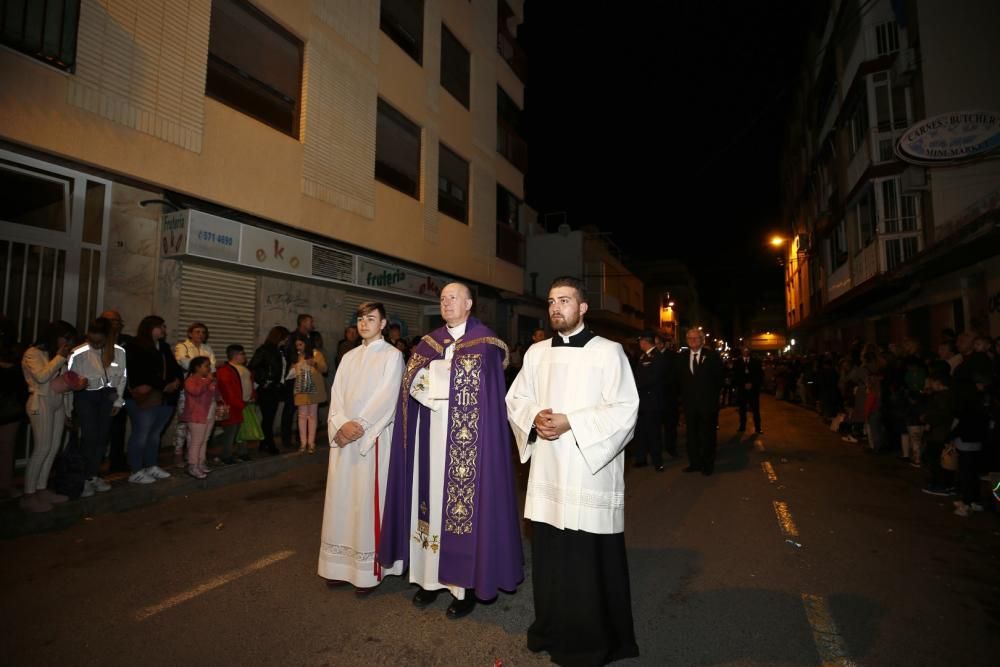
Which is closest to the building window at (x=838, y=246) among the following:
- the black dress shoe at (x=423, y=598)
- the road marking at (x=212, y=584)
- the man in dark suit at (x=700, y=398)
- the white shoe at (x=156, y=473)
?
the man in dark suit at (x=700, y=398)

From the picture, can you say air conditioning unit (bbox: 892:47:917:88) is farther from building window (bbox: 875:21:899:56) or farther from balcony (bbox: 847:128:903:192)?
balcony (bbox: 847:128:903:192)

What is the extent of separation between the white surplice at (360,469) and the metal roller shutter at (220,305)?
6.21m

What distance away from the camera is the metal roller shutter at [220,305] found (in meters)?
9.00

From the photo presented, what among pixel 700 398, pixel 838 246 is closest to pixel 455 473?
pixel 700 398

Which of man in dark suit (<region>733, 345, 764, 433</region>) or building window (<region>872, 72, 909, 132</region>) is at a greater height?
building window (<region>872, 72, 909, 132</region>)

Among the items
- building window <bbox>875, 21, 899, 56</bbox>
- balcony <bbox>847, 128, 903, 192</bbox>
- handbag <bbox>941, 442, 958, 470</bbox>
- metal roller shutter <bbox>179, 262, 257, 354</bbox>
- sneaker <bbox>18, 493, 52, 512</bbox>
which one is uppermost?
building window <bbox>875, 21, 899, 56</bbox>

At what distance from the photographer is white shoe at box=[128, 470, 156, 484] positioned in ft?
20.5

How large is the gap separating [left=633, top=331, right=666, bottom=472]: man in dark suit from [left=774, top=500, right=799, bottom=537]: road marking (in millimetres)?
2203

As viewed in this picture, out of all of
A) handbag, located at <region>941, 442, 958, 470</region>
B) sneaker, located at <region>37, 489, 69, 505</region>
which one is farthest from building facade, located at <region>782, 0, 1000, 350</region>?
sneaker, located at <region>37, 489, 69, 505</region>

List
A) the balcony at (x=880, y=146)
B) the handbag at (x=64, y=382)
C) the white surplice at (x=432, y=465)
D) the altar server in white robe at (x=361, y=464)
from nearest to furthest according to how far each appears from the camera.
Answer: the white surplice at (x=432, y=465) < the altar server in white robe at (x=361, y=464) < the handbag at (x=64, y=382) < the balcony at (x=880, y=146)

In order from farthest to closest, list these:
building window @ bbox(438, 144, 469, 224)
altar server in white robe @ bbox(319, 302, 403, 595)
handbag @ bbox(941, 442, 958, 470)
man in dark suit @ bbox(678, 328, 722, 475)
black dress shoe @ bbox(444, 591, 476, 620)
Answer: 1. building window @ bbox(438, 144, 469, 224)
2. man in dark suit @ bbox(678, 328, 722, 475)
3. handbag @ bbox(941, 442, 958, 470)
4. altar server in white robe @ bbox(319, 302, 403, 595)
5. black dress shoe @ bbox(444, 591, 476, 620)

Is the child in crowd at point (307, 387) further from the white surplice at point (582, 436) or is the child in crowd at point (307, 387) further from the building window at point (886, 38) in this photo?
the building window at point (886, 38)

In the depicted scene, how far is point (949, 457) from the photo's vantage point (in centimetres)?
652

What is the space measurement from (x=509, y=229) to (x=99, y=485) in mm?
16292
